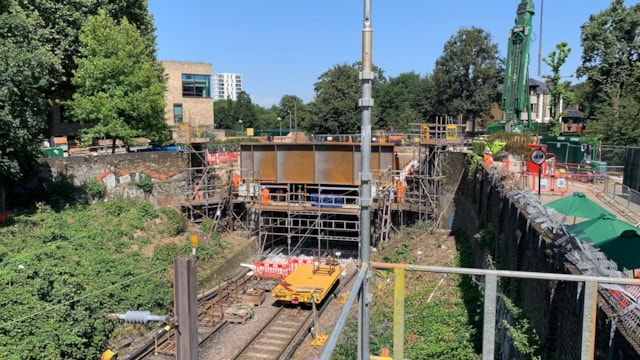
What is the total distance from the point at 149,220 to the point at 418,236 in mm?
13955

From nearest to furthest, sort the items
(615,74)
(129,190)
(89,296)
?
1. (89,296)
2. (129,190)
3. (615,74)

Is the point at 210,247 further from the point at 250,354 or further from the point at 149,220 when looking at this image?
→ the point at 250,354

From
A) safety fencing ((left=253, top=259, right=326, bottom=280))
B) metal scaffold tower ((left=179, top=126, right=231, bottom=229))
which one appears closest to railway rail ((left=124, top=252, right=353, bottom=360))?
safety fencing ((left=253, top=259, right=326, bottom=280))

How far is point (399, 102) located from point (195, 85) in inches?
1647

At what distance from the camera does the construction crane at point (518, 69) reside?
30.4m

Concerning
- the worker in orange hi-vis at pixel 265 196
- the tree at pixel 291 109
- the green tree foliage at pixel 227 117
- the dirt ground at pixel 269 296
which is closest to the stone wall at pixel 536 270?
the dirt ground at pixel 269 296

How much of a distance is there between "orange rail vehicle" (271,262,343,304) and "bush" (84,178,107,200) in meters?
11.9

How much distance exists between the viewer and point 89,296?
1609 centimetres

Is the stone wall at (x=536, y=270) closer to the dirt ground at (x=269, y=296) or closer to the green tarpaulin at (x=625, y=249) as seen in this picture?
the green tarpaulin at (x=625, y=249)

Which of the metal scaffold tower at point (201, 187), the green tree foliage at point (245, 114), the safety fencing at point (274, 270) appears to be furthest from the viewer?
the green tree foliage at point (245, 114)

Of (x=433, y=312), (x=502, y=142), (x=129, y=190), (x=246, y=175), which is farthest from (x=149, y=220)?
(x=502, y=142)

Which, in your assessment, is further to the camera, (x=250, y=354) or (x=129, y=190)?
(x=129, y=190)

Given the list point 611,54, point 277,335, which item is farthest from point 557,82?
point 277,335

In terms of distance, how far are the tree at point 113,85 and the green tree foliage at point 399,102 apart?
1772 inches
